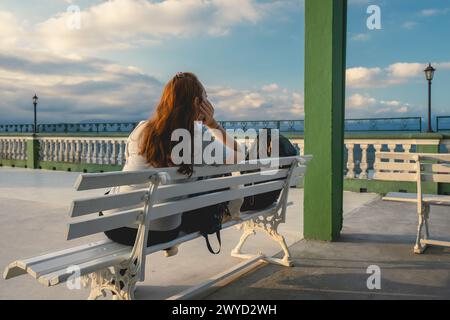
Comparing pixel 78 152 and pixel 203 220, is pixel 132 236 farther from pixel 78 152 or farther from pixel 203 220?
pixel 78 152

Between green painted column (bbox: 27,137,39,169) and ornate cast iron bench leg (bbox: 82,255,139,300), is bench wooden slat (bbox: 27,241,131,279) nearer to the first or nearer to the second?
ornate cast iron bench leg (bbox: 82,255,139,300)

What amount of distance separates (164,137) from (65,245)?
233 cm

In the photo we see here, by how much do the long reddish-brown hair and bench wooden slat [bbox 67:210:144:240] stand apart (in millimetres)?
357

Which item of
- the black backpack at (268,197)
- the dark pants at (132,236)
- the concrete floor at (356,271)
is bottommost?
the concrete floor at (356,271)

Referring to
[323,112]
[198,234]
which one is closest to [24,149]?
[323,112]

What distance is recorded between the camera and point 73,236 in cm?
193

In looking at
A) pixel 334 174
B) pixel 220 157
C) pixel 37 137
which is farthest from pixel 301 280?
pixel 37 137

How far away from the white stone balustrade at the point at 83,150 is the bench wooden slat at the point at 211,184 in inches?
347

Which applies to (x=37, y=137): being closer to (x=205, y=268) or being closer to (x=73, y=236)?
(x=205, y=268)

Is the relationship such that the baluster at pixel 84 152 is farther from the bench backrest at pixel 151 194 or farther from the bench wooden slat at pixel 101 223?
the bench wooden slat at pixel 101 223

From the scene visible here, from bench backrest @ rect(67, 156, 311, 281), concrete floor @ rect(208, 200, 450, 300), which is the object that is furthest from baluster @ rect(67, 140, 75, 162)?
bench backrest @ rect(67, 156, 311, 281)

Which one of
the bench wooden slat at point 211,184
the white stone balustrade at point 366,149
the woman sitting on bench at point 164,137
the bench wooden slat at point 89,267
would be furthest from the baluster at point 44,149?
the bench wooden slat at point 89,267

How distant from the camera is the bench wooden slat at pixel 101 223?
6.35ft
